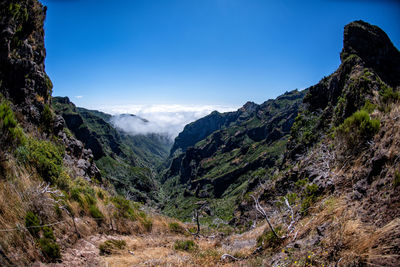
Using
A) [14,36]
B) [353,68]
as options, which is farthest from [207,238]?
[353,68]

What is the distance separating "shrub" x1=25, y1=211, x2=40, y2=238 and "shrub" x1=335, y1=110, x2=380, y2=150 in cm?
808

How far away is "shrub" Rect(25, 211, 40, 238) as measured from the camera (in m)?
3.51

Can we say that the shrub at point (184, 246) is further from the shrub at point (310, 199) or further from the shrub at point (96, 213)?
the shrub at point (310, 199)

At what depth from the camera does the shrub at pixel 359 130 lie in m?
5.24

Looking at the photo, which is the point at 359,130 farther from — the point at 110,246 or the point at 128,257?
the point at 110,246

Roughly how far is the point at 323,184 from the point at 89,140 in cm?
16215

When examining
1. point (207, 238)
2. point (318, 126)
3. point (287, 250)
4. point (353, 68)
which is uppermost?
point (353, 68)

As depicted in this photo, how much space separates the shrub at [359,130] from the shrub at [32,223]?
26.5ft

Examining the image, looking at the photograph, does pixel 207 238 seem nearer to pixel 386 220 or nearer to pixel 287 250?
pixel 287 250

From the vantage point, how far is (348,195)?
14.2ft

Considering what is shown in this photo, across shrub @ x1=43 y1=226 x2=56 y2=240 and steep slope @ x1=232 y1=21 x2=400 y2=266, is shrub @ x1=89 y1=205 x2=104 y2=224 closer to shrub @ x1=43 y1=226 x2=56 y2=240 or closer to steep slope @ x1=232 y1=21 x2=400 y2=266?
shrub @ x1=43 y1=226 x2=56 y2=240

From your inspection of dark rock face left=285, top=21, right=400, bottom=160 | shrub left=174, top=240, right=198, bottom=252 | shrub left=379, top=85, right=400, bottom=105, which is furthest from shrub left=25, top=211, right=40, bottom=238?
dark rock face left=285, top=21, right=400, bottom=160

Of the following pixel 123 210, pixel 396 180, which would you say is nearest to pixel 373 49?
pixel 396 180

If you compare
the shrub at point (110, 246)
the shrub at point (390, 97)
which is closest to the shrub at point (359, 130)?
the shrub at point (390, 97)
